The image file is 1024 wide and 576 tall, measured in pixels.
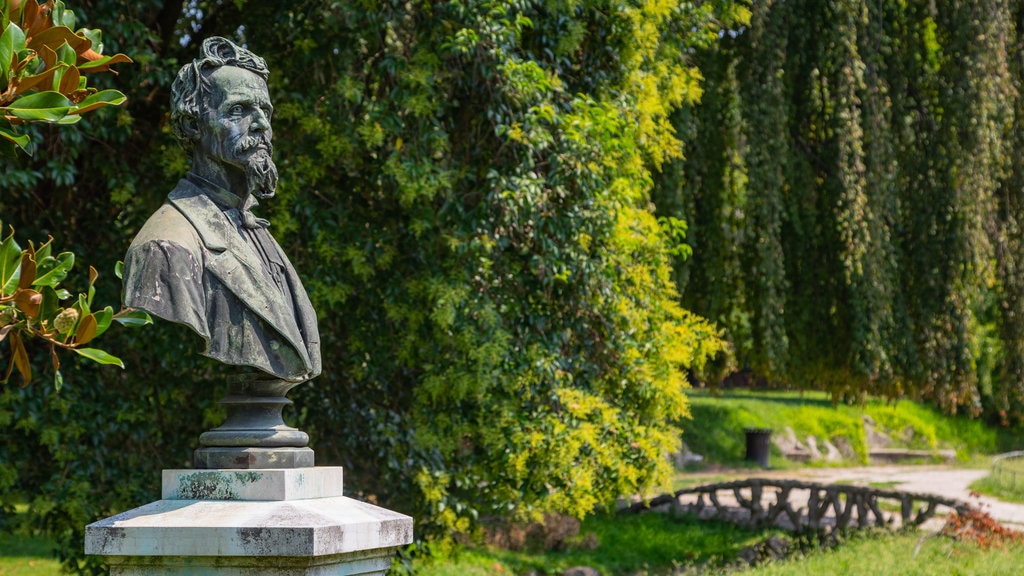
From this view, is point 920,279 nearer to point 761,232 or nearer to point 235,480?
point 761,232

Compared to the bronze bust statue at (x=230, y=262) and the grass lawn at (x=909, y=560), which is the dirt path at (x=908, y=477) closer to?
the grass lawn at (x=909, y=560)

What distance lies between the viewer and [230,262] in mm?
3820

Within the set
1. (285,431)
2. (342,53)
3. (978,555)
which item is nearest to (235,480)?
(285,431)

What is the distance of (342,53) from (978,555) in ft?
22.4

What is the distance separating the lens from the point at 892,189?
11695 millimetres

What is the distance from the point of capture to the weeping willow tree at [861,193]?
1138 centimetres

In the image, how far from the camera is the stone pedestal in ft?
11.4

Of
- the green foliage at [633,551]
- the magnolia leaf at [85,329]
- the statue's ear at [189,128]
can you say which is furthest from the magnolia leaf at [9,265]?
the green foliage at [633,551]

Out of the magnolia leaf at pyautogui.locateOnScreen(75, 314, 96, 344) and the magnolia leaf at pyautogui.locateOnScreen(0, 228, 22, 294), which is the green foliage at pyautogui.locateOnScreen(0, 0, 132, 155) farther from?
the magnolia leaf at pyautogui.locateOnScreen(75, 314, 96, 344)

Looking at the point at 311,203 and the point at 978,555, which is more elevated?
the point at 311,203

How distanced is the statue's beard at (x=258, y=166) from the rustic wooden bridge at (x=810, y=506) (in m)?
9.28

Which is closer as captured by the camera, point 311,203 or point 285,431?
point 285,431

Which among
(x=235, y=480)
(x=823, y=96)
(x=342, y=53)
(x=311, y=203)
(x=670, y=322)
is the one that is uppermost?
(x=823, y=96)

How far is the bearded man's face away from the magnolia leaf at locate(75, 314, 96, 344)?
0.89 meters
